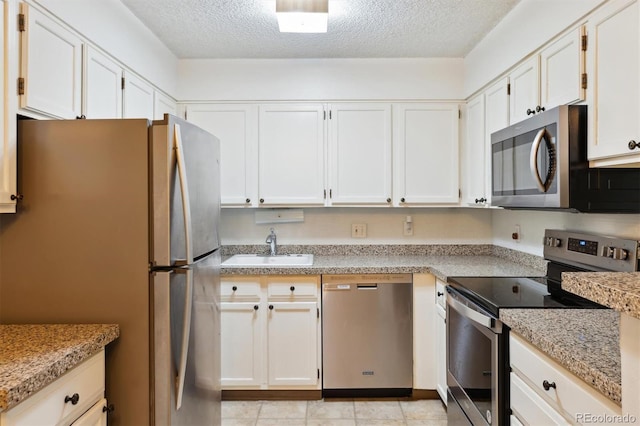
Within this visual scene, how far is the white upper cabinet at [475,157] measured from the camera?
97.7 inches

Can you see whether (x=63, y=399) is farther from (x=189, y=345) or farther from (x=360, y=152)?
(x=360, y=152)

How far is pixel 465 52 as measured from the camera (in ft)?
8.87

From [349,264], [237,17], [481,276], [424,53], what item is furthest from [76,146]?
[424,53]

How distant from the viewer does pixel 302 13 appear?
6.48 feet

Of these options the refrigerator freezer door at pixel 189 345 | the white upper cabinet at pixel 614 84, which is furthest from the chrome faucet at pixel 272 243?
the white upper cabinet at pixel 614 84

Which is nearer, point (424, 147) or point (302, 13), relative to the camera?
point (302, 13)

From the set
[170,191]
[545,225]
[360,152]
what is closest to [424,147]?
[360,152]

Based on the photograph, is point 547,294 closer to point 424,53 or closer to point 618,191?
point 618,191

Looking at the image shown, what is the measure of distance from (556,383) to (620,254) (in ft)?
2.75

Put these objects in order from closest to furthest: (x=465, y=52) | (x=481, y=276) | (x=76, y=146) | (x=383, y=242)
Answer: (x=76, y=146)
(x=481, y=276)
(x=465, y=52)
(x=383, y=242)

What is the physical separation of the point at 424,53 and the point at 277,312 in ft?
7.10

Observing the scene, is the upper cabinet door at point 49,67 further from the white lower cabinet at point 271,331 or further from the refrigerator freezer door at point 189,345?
the white lower cabinet at point 271,331

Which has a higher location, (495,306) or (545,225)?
(545,225)

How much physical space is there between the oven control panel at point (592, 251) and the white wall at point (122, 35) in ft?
8.47
